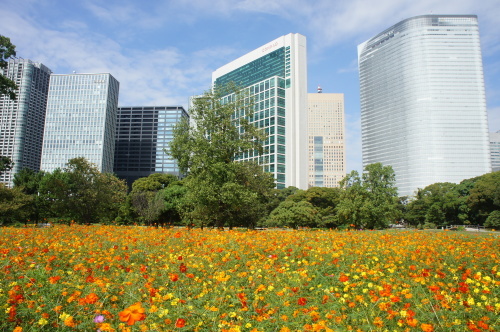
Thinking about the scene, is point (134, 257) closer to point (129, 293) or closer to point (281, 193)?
point (129, 293)

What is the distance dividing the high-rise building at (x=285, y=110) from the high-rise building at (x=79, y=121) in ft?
231

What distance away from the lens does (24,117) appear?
161 m

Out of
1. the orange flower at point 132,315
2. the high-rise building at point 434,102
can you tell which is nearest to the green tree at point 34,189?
the orange flower at point 132,315

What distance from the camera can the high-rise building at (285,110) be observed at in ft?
355

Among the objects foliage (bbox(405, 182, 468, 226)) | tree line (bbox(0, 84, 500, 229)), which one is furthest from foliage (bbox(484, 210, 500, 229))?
foliage (bbox(405, 182, 468, 226))

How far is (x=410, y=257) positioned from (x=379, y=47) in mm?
196834

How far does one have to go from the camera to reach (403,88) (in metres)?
167

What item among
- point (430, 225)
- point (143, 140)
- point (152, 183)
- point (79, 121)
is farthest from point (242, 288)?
point (143, 140)

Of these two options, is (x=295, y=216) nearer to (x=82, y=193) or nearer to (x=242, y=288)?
(x=82, y=193)

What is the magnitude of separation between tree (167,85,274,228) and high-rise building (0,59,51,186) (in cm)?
16046

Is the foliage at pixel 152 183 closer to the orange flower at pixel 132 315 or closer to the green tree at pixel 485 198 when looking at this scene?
the green tree at pixel 485 198

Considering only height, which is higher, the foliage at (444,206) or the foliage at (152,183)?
the foliage at (152,183)

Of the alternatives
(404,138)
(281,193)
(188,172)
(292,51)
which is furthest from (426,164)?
(188,172)

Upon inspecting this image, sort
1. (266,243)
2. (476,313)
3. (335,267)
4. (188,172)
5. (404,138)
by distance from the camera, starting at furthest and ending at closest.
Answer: (404,138), (188,172), (266,243), (335,267), (476,313)
